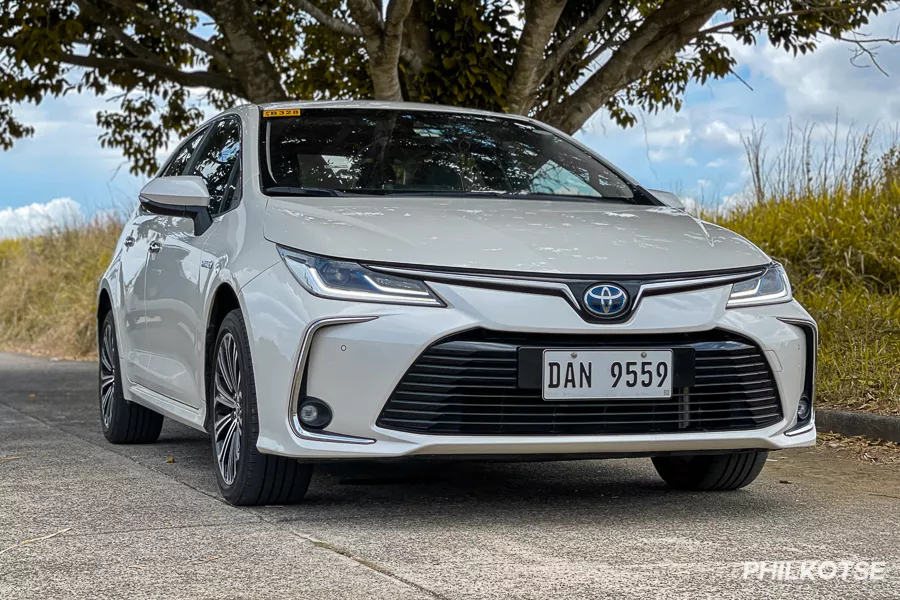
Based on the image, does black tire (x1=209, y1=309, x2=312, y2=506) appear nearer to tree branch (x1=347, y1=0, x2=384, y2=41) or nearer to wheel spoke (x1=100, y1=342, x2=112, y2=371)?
wheel spoke (x1=100, y1=342, x2=112, y2=371)

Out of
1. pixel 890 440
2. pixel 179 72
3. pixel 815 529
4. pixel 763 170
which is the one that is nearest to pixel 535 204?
pixel 815 529

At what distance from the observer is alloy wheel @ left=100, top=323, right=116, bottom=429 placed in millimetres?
6805

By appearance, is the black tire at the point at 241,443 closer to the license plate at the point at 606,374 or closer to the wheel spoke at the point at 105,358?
the license plate at the point at 606,374

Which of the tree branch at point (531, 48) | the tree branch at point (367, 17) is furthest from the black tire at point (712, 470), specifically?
the tree branch at point (531, 48)

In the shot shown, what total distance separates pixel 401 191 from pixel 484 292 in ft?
3.76

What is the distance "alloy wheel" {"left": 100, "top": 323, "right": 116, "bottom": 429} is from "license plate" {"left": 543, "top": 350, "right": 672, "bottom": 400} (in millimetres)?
3383

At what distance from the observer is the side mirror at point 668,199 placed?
550 cm

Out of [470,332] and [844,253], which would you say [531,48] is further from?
[470,332]

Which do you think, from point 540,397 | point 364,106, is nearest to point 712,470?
point 540,397

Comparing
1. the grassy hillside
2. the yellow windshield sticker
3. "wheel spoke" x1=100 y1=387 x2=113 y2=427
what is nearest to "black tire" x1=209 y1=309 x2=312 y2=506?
the yellow windshield sticker

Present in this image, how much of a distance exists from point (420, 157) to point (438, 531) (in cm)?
184

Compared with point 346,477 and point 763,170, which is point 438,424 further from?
point 763,170

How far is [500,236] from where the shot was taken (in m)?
4.33

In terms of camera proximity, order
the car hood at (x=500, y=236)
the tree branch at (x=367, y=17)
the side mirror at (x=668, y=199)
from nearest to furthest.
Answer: the car hood at (x=500, y=236)
the side mirror at (x=668, y=199)
the tree branch at (x=367, y=17)
